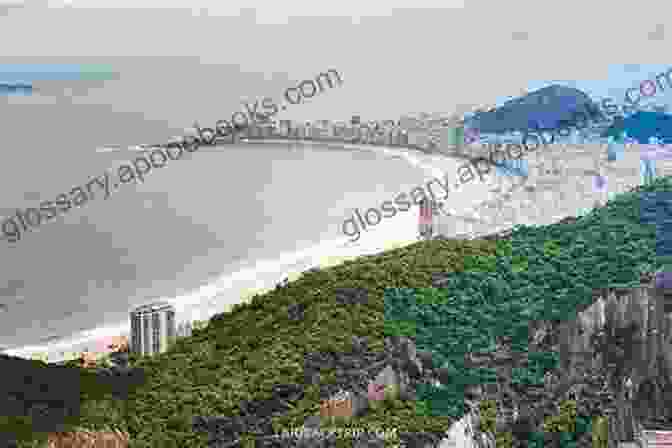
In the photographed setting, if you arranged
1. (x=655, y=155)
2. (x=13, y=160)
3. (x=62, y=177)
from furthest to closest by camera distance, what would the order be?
1. (x=13, y=160)
2. (x=62, y=177)
3. (x=655, y=155)

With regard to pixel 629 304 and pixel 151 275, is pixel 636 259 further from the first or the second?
pixel 151 275

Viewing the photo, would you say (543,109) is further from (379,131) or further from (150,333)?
(150,333)

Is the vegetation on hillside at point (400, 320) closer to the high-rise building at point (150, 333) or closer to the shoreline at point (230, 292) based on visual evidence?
A: the high-rise building at point (150, 333)

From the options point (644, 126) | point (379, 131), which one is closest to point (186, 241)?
Answer: point (644, 126)

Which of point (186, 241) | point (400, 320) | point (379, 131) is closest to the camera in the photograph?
point (400, 320)

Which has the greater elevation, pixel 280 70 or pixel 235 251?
pixel 280 70

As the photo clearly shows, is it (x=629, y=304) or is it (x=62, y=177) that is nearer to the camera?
(x=629, y=304)

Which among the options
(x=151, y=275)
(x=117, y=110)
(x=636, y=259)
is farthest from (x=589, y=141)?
(x=117, y=110)

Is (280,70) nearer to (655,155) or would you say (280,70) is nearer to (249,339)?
(655,155)

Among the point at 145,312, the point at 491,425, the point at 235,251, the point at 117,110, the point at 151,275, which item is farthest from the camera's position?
the point at 117,110
